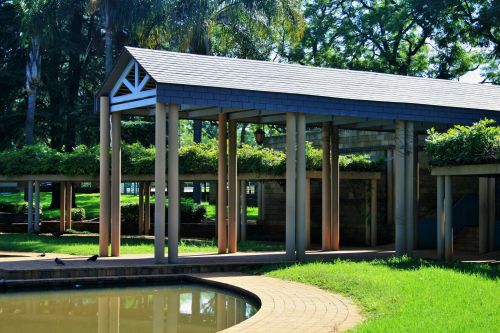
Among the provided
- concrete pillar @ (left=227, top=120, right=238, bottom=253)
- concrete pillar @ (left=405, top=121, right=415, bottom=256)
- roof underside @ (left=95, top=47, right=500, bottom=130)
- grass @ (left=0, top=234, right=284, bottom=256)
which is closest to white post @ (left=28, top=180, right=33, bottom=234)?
grass @ (left=0, top=234, right=284, bottom=256)

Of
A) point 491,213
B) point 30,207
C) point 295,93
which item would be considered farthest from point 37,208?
point 491,213

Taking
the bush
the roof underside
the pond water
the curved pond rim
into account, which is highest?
the roof underside

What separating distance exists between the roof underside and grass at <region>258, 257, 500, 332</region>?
373cm

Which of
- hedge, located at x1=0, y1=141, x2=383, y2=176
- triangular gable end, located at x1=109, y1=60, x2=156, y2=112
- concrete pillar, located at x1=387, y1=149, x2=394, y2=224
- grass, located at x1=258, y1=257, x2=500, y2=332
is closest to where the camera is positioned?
grass, located at x1=258, y1=257, x2=500, y2=332

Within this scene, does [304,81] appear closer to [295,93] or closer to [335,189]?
[295,93]

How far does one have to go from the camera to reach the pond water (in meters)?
10.4

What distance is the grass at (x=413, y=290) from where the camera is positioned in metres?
8.62

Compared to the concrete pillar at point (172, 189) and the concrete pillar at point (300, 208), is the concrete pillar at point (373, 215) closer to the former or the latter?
the concrete pillar at point (300, 208)

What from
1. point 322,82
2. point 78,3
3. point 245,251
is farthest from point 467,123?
point 78,3

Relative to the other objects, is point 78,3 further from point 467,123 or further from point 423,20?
point 467,123

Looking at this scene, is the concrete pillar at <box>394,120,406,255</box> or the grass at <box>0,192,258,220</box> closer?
the concrete pillar at <box>394,120,406,255</box>

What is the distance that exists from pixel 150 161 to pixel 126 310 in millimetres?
12394

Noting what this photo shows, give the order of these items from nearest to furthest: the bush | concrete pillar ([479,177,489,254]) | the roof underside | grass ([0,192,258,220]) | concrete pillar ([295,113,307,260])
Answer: the roof underside, concrete pillar ([295,113,307,260]), concrete pillar ([479,177,489,254]), the bush, grass ([0,192,258,220])

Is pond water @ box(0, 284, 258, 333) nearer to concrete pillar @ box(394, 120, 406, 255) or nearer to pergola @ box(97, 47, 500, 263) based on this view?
pergola @ box(97, 47, 500, 263)
